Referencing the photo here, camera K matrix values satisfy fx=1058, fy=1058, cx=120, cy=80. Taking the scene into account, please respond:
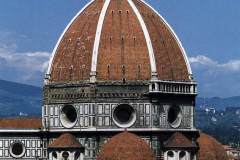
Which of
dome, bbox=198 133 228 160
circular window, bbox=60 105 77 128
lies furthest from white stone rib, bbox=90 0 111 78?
dome, bbox=198 133 228 160

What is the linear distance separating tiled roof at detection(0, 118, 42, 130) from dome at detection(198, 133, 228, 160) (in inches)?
475

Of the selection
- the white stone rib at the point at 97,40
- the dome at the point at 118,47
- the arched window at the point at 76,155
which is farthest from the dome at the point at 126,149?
the white stone rib at the point at 97,40

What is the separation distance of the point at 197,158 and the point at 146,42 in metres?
9.27

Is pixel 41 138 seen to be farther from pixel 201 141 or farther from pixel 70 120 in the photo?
pixel 201 141

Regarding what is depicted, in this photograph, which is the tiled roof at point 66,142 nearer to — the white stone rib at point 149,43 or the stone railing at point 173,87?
the stone railing at point 173,87

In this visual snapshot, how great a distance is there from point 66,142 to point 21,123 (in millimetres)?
6739

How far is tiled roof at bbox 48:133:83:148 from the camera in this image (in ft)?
240

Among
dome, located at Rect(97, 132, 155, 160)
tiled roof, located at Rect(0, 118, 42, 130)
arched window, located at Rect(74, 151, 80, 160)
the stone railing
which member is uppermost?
the stone railing

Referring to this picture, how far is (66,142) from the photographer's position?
2894 inches

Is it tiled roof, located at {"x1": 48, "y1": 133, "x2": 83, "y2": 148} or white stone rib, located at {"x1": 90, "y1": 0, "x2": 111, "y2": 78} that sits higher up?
white stone rib, located at {"x1": 90, "y1": 0, "x2": 111, "y2": 78}

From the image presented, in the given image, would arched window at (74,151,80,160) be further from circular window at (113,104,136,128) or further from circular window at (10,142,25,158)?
circular window at (10,142,25,158)

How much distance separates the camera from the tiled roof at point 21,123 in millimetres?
78500

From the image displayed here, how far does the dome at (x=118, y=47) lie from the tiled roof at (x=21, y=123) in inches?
150

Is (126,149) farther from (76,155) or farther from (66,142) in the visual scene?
(66,142)
